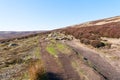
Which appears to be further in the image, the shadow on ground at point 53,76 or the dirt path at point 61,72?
the dirt path at point 61,72

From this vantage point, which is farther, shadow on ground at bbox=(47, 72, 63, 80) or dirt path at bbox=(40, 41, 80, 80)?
dirt path at bbox=(40, 41, 80, 80)

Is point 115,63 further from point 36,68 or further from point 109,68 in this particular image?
point 36,68

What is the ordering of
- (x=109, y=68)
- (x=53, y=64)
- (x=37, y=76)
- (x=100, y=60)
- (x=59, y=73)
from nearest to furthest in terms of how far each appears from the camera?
(x=37, y=76) < (x=59, y=73) < (x=109, y=68) < (x=53, y=64) < (x=100, y=60)

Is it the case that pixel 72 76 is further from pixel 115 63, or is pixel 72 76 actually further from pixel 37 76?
pixel 115 63

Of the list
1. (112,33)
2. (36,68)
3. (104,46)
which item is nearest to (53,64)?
(36,68)

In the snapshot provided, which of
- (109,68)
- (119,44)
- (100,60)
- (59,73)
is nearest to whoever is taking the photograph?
(59,73)

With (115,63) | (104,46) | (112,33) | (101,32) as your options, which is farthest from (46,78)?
(101,32)

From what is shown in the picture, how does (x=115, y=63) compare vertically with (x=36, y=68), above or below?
below

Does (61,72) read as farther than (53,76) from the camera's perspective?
Yes

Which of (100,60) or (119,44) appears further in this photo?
(119,44)
